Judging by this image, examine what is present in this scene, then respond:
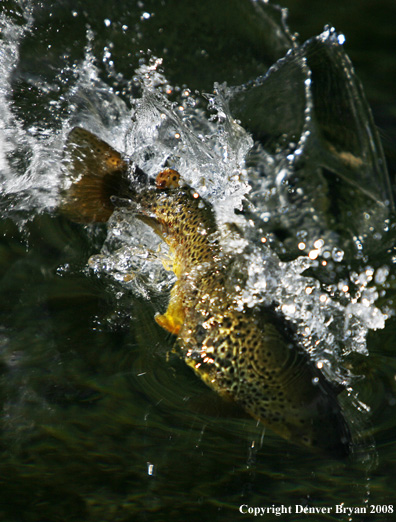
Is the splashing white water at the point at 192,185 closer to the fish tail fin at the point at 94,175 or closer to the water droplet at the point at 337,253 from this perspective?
the water droplet at the point at 337,253

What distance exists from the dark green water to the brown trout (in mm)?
150

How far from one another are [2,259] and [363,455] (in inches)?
90.4

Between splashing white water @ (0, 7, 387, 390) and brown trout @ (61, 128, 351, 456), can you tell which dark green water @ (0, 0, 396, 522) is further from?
brown trout @ (61, 128, 351, 456)

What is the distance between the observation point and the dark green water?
223cm

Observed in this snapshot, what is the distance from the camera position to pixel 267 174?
3.14 metres

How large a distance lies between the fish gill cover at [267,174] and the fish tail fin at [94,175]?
0.10m

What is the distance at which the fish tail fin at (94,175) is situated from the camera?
10.0 feet

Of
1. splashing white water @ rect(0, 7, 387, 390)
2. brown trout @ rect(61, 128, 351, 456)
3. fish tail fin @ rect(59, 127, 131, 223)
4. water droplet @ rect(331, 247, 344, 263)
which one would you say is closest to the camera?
brown trout @ rect(61, 128, 351, 456)

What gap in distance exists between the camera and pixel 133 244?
3.29m

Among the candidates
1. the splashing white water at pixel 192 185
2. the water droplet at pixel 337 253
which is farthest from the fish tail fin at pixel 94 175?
the water droplet at pixel 337 253

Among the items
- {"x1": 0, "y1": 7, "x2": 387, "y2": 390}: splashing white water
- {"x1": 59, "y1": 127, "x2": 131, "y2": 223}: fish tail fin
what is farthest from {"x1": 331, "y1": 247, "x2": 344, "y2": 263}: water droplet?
{"x1": 59, "y1": 127, "x2": 131, "y2": 223}: fish tail fin

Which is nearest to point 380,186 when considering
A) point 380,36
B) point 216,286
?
point 216,286

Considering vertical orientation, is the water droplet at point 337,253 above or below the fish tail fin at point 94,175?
below

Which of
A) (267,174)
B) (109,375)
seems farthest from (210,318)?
(267,174)
